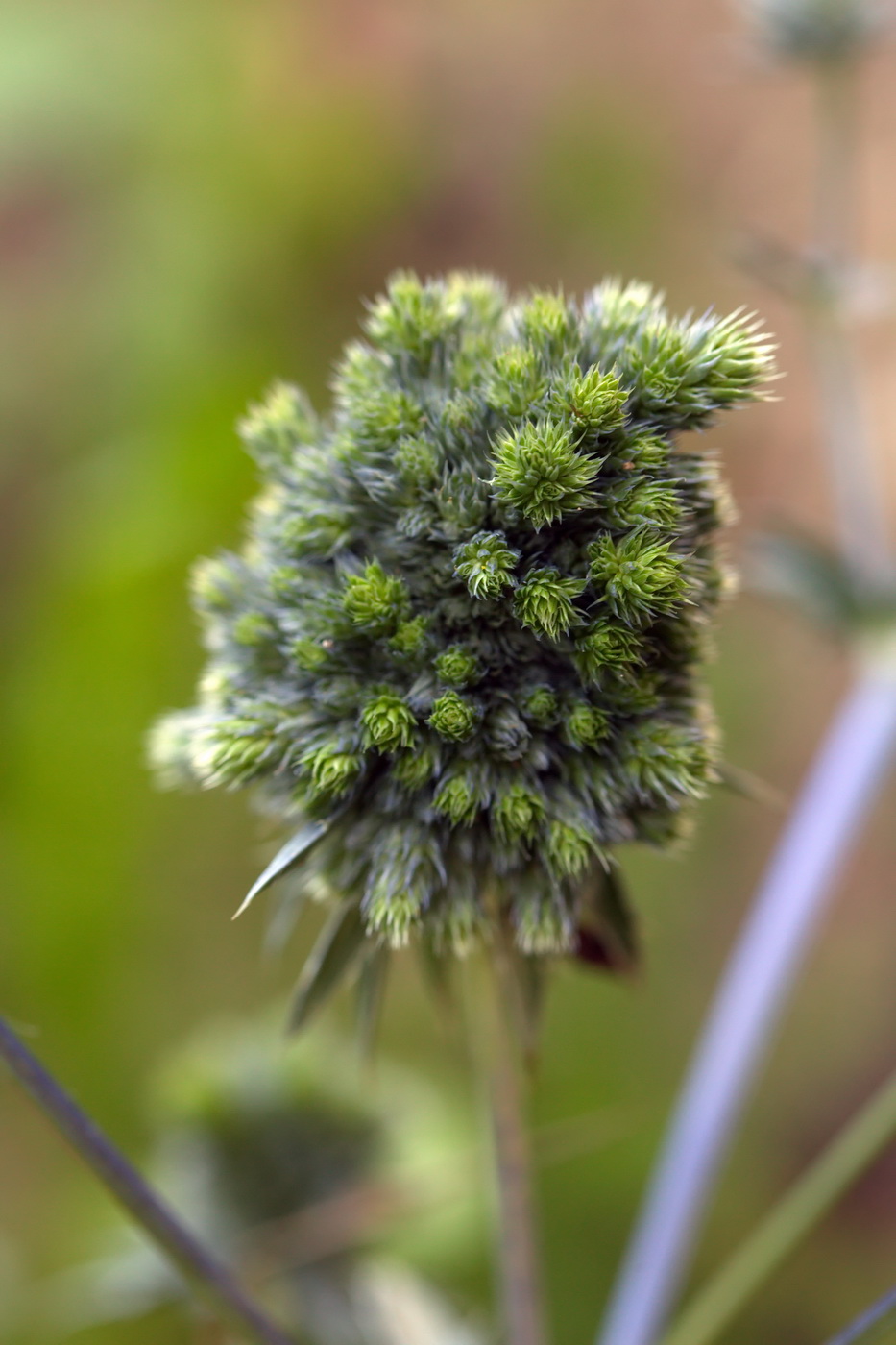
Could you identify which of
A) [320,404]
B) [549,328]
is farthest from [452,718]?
[320,404]

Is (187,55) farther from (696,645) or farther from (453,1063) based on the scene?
(696,645)

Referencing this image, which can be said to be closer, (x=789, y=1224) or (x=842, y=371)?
(x=789, y=1224)

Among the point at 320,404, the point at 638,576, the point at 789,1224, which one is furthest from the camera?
the point at 320,404

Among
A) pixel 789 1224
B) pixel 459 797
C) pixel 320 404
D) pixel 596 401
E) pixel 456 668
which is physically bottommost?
pixel 789 1224

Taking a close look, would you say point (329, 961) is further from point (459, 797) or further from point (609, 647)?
point (609, 647)

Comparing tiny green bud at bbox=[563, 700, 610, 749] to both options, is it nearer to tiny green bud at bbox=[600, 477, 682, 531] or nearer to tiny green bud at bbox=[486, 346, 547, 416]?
tiny green bud at bbox=[600, 477, 682, 531]

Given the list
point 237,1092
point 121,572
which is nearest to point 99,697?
point 121,572

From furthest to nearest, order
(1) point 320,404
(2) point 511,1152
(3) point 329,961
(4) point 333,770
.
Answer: (1) point 320,404 → (2) point 511,1152 → (3) point 329,961 → (4) point 333,770

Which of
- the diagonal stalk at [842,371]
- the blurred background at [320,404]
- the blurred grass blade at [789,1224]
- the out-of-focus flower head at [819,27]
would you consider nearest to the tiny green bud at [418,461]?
the blurred background at [320,404]
